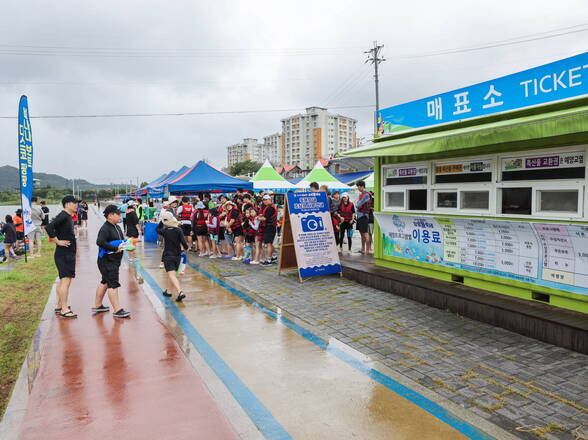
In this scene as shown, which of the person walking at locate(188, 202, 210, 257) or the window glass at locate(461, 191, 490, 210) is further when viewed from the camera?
the person walking at locate(188, 202, 210, 257)

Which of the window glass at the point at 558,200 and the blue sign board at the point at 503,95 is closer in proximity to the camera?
the blue sign board at the point at 503,95

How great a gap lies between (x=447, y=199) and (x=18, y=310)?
7624 mm

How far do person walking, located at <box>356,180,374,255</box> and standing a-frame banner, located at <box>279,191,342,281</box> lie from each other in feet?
5.32

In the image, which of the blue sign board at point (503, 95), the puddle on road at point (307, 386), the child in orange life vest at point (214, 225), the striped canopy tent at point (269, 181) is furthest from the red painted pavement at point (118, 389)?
the striped canopy tent at point (269, 181)

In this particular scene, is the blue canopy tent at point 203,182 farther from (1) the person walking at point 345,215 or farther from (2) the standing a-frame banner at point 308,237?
(2) the standing a-frame banner at point 308,237

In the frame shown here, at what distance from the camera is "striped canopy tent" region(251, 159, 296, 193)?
19.0m

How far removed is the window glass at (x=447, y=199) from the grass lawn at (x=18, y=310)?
656 centimetres

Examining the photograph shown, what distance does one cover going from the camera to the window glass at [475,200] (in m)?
6.43

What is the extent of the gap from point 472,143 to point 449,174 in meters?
1.57

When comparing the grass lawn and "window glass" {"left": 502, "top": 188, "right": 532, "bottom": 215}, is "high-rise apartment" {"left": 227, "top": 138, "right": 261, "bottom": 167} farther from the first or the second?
"window glass" {"left": 502, "top": 188, "right": 532, "bottom": 215}

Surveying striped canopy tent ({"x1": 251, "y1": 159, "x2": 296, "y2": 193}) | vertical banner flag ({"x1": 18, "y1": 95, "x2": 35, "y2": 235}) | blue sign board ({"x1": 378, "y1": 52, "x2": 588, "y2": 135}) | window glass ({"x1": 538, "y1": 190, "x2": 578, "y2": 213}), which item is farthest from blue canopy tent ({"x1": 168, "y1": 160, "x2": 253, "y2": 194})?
window glass ({"x1": 538, "y1": 190, "x2": 578, "y2": 213})

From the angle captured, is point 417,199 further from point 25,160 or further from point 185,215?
point 25,160

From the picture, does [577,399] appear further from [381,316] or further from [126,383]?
[126,383]

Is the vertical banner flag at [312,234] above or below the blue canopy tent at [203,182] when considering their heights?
below
